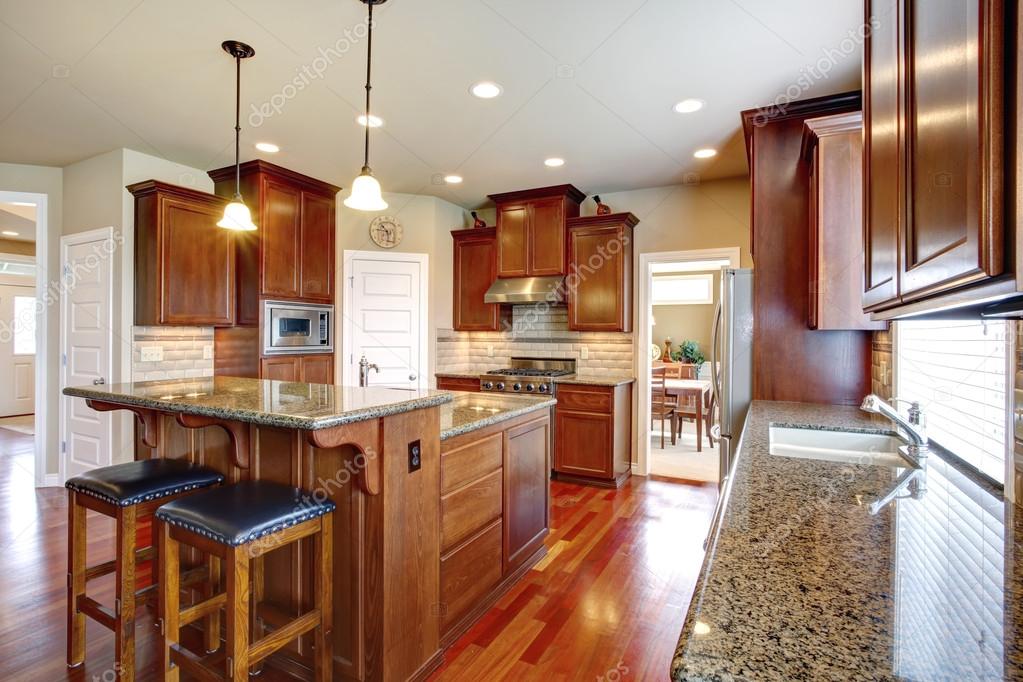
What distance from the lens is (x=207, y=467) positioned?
2057 millimetres

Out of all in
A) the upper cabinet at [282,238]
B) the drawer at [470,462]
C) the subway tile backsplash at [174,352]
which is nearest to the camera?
the drawer at [470,462]

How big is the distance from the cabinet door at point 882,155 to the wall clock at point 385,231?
4036mm

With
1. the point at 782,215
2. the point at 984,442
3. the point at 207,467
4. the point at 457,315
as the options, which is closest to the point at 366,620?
the point at 207,467

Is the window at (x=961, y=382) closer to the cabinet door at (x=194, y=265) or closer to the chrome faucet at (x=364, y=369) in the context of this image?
the chrome faucet at (x=364, y=369)

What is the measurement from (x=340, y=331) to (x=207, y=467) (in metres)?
2.61

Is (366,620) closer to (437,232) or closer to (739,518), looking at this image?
(739,518)

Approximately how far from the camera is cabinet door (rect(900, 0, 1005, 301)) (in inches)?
21.8

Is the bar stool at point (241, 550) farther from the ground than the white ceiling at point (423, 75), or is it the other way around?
the white ceiling at point (423, 75)

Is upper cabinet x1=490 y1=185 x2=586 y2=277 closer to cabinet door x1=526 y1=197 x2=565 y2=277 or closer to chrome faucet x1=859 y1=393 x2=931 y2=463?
cabinet door x1=526 y1=197 x2=565 y2=277

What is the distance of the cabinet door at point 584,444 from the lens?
4215 millimetres

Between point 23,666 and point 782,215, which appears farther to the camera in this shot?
point 782,215

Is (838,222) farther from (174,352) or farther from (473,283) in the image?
(174,352)

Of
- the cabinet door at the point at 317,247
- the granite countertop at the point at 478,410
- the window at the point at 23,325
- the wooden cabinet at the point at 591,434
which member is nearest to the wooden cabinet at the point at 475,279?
the wooden cabinet at the point at 591,434

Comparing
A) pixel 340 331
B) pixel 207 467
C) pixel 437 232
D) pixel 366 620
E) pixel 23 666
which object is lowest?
pixel 23 666
